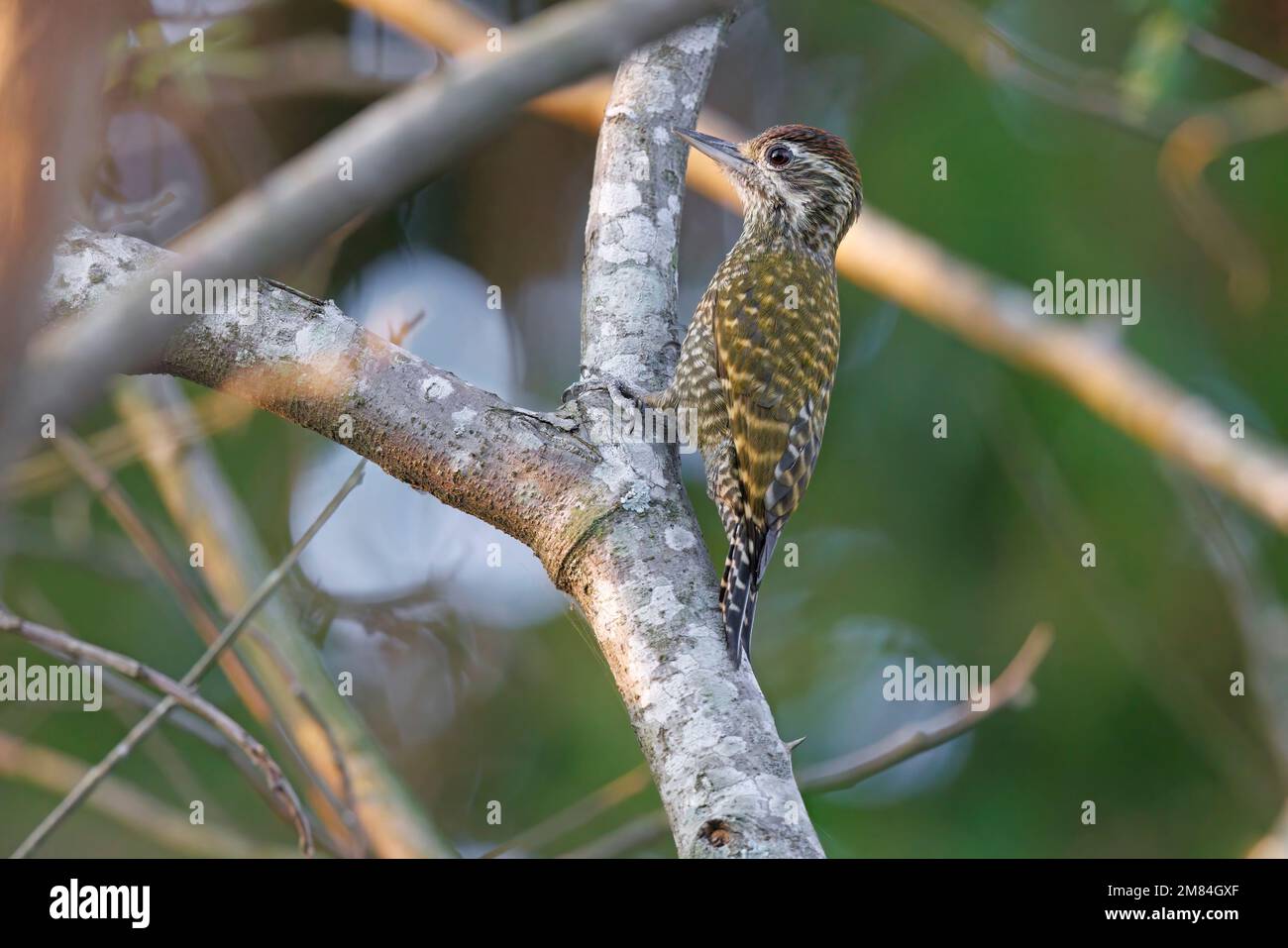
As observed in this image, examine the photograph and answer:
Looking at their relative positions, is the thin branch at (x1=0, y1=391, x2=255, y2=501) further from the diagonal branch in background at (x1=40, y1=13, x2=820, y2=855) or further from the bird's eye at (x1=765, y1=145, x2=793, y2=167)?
the bird's eye at (x1=765, y1=145, x2=793, y2=167)

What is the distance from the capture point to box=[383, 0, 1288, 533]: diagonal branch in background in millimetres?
3508

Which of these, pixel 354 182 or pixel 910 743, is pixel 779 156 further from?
pixel 354 182

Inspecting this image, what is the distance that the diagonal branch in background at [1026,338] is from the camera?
11.5 feet

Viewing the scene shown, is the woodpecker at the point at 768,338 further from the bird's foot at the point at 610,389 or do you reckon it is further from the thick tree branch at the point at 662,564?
the bird's foot at the point at 610,389

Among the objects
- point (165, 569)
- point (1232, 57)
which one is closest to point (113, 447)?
point (165, 569)

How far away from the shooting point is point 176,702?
2.20 m

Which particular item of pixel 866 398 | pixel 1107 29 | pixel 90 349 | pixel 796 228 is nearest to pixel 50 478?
pixel 796 228

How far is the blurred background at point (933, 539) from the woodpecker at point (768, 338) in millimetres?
782

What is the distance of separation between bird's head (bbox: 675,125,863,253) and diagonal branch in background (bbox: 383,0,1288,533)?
0.25m

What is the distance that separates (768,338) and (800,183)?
789 millimetres

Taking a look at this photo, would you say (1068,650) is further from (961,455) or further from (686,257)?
(686,257)

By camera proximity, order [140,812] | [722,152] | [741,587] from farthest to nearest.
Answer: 1. [722,152]
2. [140,812]
3. [741,587]

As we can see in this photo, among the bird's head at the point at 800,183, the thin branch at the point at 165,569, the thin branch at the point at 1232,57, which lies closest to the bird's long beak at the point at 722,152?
the bird's head at the point at 800,183
